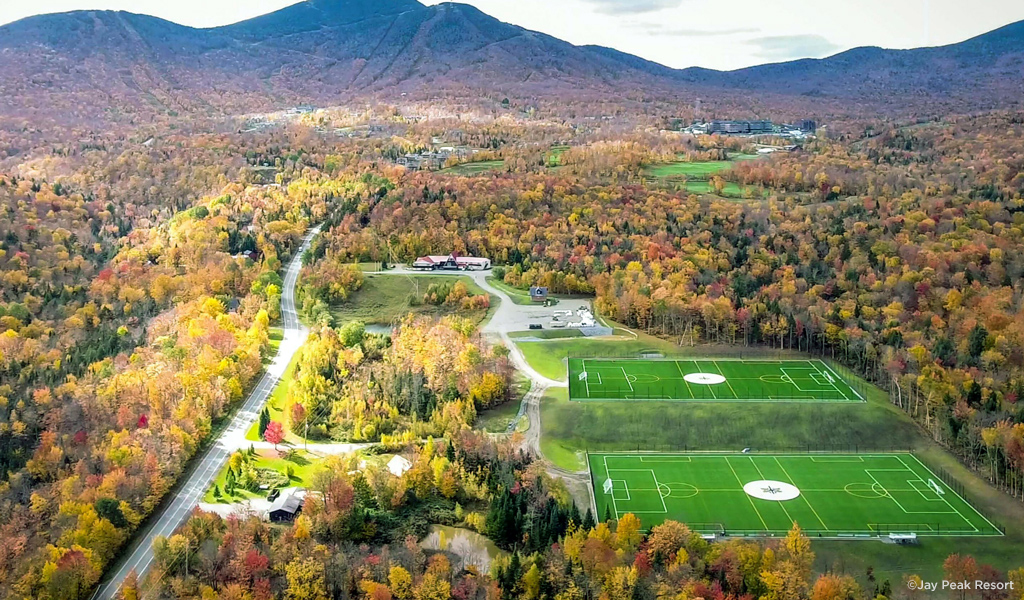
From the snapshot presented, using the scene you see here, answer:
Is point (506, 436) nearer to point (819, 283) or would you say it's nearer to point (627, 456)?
point (627, 456)

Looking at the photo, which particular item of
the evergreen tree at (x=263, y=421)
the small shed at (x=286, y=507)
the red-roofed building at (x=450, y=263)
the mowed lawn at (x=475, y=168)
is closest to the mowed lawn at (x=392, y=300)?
the red-roofed building at (x=450, y=263)

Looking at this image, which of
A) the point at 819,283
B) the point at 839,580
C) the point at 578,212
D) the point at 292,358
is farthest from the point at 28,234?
the point at 839,580

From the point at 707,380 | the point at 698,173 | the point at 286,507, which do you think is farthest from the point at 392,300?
the point at 698,173

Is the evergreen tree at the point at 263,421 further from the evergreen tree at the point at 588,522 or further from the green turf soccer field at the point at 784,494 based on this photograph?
the evergreen tree at the point at 588,522

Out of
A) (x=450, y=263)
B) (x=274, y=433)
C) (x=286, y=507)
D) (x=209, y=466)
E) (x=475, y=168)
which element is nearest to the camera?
(x=286, y=507)

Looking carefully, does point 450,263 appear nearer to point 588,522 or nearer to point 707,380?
point 707,380
